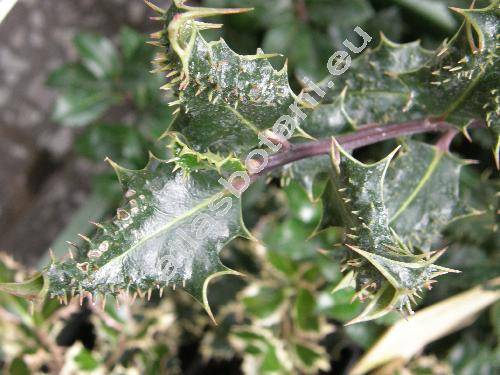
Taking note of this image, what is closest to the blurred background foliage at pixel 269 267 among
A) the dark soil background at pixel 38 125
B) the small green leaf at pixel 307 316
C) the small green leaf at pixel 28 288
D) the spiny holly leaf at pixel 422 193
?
the small green leaf at pixel 307 316

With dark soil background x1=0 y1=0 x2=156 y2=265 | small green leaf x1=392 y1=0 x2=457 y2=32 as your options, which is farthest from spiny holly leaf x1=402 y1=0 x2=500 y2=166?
dark soil background x1=0 y1=0 x2=156 y2=265

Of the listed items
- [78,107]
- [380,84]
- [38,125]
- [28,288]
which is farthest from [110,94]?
[28,288]

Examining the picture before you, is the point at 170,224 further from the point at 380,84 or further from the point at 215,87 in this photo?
the point at 380,84

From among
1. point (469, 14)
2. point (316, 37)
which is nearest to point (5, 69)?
point (316, 37)

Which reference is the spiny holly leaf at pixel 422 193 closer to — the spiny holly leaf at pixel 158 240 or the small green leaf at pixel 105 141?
the spiny holly leaf at pixel 158 240

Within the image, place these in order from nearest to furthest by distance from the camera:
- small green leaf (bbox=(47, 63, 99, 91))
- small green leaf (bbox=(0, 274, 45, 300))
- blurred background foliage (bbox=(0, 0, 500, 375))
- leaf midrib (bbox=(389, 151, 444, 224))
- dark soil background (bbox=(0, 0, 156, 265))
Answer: small green leaf (bbox=(0, 274, 45, 300)) < leaf midrib (bbox=(389, 151, 444, 224)) < blurred background foliage (bbox=(0, 0, 500, 375)) < small green leaf (bbox=(47, 63, 99, 91)) < dark soil background (bbox=(0, 0, 156, 265))

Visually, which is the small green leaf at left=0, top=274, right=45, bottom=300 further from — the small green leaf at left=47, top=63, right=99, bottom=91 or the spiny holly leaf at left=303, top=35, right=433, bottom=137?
the small green leaf at left=47, top=63, right=99, bottom=91

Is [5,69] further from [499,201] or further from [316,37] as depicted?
[499,201]
